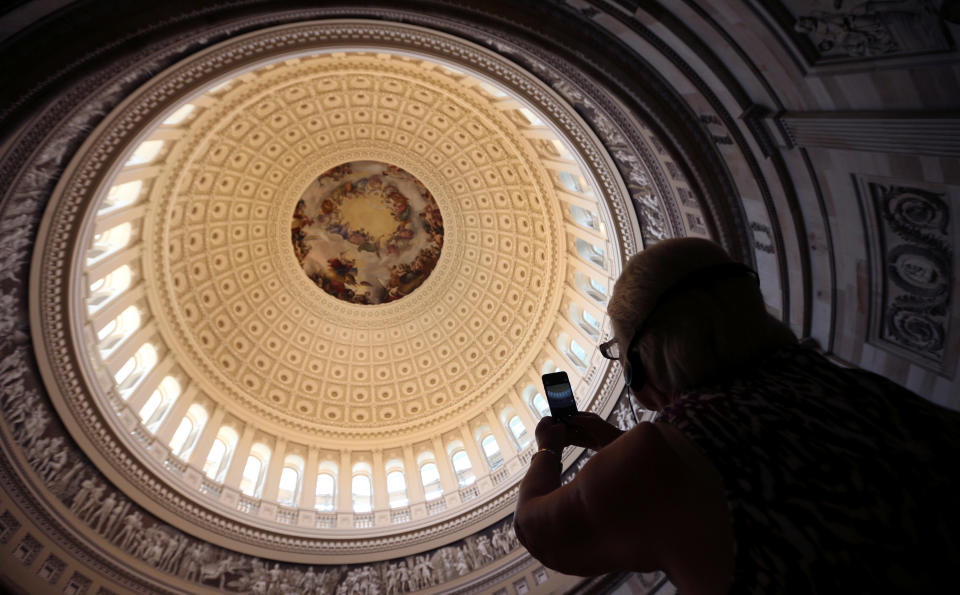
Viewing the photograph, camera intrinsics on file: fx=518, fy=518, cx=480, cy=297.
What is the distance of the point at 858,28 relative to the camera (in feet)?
15.8

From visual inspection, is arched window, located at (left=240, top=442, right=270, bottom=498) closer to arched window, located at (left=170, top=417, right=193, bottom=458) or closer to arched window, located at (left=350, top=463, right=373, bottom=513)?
arched window, located at (left=170, top=417, right=193, bottom=458)

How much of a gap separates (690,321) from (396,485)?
1997cm

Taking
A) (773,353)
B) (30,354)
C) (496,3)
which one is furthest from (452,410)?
(773,353)

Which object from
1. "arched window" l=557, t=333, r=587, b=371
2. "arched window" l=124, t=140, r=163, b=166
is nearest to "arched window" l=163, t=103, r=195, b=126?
"arched window" l=124, t=140, r=163, b=166

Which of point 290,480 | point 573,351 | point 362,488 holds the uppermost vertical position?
point 573,351

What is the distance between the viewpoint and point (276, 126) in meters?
21.2

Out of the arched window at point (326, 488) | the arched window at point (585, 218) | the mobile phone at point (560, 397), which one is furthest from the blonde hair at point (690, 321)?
the arched window at point (326, 488)

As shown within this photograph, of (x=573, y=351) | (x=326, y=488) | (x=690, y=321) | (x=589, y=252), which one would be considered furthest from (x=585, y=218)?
(x=690, y=321)

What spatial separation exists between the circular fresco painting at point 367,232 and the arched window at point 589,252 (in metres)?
8.03

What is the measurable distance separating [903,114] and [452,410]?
Answer: 64.7 ft

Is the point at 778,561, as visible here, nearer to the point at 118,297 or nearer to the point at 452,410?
the point at 118,297

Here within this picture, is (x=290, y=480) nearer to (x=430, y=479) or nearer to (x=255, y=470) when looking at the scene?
(x=255, y=470)

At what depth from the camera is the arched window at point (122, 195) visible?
14898 millimetres

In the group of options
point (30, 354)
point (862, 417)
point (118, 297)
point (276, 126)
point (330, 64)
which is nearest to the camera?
point (862, 417)
